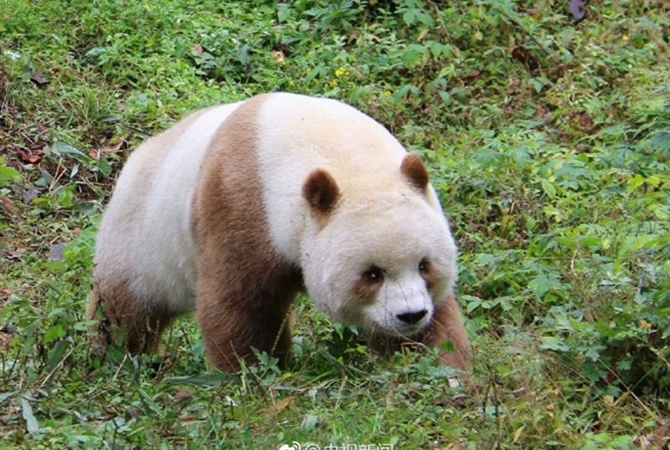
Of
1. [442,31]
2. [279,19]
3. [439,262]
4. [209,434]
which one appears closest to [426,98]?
[442,31]

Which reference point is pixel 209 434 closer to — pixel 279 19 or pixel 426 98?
pixel 426 98

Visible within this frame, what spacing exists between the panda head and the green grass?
0.26m

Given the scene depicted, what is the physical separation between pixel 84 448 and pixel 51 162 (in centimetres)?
510

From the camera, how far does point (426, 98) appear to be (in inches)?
411

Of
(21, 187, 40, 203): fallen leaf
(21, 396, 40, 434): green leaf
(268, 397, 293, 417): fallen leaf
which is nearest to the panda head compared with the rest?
(268, 397, 293, 417): fallen leaf

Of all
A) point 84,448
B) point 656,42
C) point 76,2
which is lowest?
point 656,42

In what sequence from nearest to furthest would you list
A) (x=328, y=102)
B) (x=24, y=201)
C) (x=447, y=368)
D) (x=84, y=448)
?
1. (x=84, y=448)
2. (x=447, y=368)
3. (x=328, y=102)
4. (x=24, y=201)

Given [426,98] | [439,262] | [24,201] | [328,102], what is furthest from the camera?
[426,98]

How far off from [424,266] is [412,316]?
0.87 ft

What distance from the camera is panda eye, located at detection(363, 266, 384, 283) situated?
5.99 m

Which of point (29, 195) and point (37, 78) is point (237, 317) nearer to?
point (29, 195)

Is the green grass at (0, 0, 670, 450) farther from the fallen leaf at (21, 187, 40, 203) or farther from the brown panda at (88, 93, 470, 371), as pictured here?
the brown panda at (88, 93, 470, 371)

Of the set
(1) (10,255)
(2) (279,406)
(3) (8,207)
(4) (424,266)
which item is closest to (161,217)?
(4) (424,266)

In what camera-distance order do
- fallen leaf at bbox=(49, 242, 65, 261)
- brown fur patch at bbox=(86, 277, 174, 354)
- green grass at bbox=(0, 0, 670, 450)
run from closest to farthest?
green grass at bbox=(0, 0, 670, 450) → brown fur patch at bbox=(86, 277, 174, 354) → fallen leaf at bbox=(49, 242, 65, 261)
